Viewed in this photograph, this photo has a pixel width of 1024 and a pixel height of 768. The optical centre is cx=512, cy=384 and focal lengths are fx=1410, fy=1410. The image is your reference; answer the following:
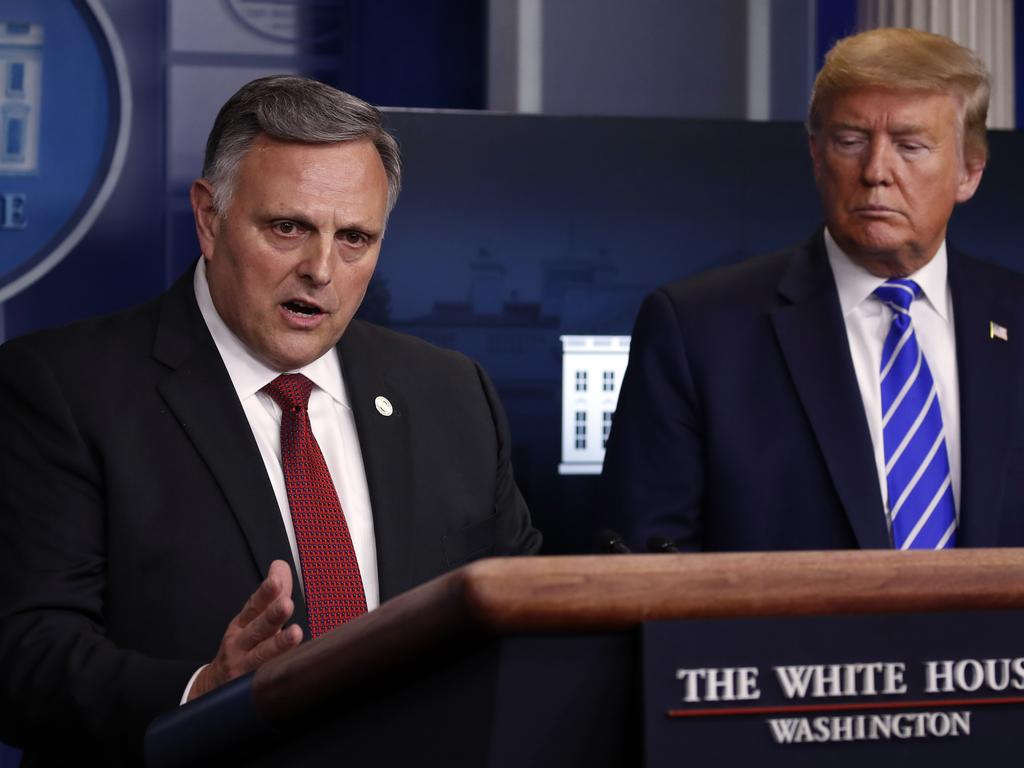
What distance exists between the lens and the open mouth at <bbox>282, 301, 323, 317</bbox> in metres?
1.87

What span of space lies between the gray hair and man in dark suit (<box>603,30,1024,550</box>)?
656 mm

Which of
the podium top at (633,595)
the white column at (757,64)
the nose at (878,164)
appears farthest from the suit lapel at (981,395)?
the white column at (757,64)

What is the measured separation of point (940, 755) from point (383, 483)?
1.13 metres

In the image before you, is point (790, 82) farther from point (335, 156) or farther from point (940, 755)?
point (940, 755)

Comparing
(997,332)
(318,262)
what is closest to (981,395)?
(997,332)

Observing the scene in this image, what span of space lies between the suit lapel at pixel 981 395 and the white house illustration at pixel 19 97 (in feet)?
7.01

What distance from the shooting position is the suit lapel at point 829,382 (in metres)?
2.09

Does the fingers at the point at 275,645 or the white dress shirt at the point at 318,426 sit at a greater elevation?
the white dress shirt at the point at 318,426

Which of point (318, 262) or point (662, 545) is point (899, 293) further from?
point (662, 545)

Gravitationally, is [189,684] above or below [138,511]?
below

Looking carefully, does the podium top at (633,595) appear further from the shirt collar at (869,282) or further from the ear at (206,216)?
the shirt collar at (869,282)

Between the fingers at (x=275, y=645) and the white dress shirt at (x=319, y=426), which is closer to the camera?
the fingers at (x=275, y=645)

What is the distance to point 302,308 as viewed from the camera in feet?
6.17

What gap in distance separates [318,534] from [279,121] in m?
0.55
